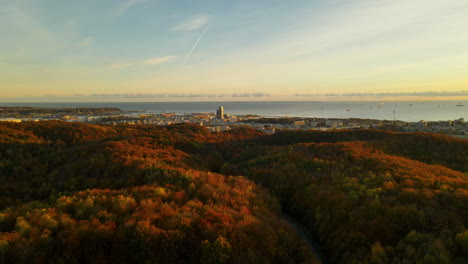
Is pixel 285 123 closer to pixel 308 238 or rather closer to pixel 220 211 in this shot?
pixel 308 238

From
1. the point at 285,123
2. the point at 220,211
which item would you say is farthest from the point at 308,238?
the point at 285,123

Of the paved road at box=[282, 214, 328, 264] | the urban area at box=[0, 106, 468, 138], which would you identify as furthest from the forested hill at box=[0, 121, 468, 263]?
the urban area at box=[0, 106, 468, 138]

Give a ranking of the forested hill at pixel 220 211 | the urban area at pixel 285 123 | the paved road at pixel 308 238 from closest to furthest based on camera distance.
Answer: the forested hill at pixel 220 211 < the paved road at pixel 308 238 < the urban area at pixel 285 123

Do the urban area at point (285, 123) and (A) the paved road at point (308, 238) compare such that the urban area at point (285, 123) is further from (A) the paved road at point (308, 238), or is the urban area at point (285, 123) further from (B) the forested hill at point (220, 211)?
(A) the paved road at point (308, 238)

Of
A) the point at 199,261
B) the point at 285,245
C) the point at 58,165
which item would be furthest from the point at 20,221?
the point at 58,165

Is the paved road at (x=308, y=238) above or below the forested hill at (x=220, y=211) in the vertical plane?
below

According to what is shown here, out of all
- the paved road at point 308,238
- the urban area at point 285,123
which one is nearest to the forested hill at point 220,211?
the paved road at point 308,238

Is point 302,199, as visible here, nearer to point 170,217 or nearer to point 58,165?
point 170,217

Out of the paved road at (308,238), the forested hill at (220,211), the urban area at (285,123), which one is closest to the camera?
the forested hill at (220,211)

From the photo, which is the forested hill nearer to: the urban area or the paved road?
the paved road
